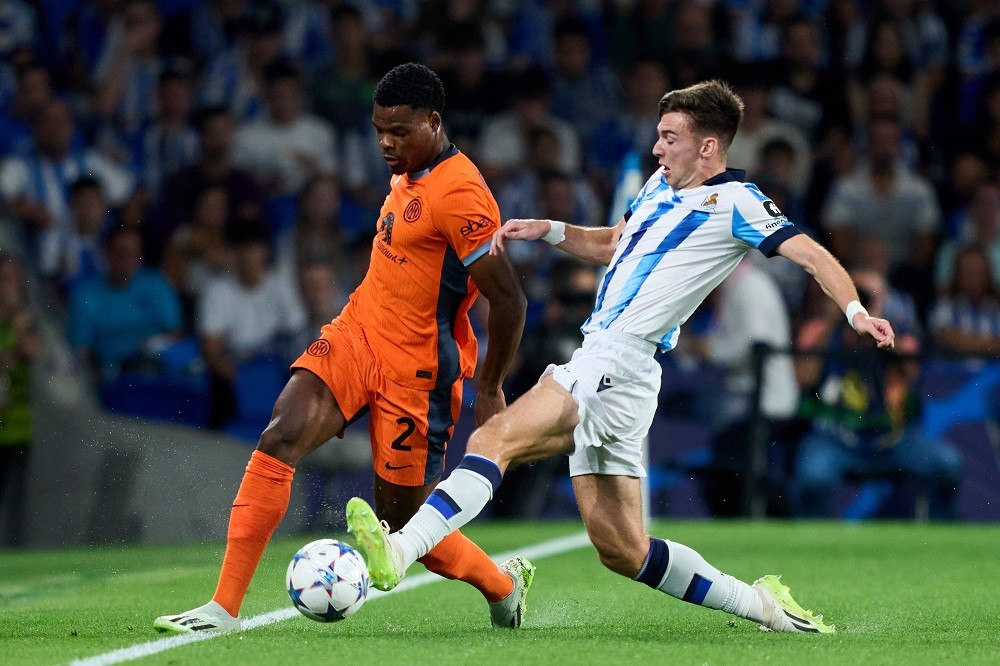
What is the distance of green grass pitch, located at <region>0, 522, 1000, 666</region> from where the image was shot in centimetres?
508

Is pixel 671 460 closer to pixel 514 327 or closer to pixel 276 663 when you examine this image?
pixel 514 327

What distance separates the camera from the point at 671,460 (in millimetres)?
12273

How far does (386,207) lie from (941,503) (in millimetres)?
7386

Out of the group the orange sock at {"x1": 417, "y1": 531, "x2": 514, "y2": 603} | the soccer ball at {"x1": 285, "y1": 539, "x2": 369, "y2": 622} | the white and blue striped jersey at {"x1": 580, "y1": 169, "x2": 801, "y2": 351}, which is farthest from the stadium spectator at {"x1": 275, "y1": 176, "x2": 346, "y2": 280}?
the soccer ball at {"x1": 285, "y1": 539, "x2": 369, "y2": 622}

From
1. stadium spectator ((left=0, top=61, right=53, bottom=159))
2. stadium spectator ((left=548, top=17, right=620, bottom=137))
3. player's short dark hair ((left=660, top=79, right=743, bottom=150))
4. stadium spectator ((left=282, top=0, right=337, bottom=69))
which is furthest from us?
stadium spectator ((left=282, top=0, right=337, bottom=69))

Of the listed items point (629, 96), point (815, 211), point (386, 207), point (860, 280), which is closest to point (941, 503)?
point (860, 280)

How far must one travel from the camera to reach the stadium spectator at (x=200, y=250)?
42.0ft

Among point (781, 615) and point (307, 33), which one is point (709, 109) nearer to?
point (781, 615)

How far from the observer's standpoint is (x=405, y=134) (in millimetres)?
5812

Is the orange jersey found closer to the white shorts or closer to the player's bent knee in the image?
the player's bent knee

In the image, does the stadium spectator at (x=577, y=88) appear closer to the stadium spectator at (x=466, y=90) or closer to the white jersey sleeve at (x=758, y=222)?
the stadium spectator at (x=466, y=90)

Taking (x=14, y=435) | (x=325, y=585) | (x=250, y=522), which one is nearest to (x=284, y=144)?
(x=14, y=435)

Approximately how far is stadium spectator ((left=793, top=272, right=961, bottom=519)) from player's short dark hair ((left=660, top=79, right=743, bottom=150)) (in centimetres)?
630

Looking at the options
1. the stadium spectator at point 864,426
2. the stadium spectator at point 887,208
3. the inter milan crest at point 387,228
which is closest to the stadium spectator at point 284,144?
the stadium spectator at point 887,208
